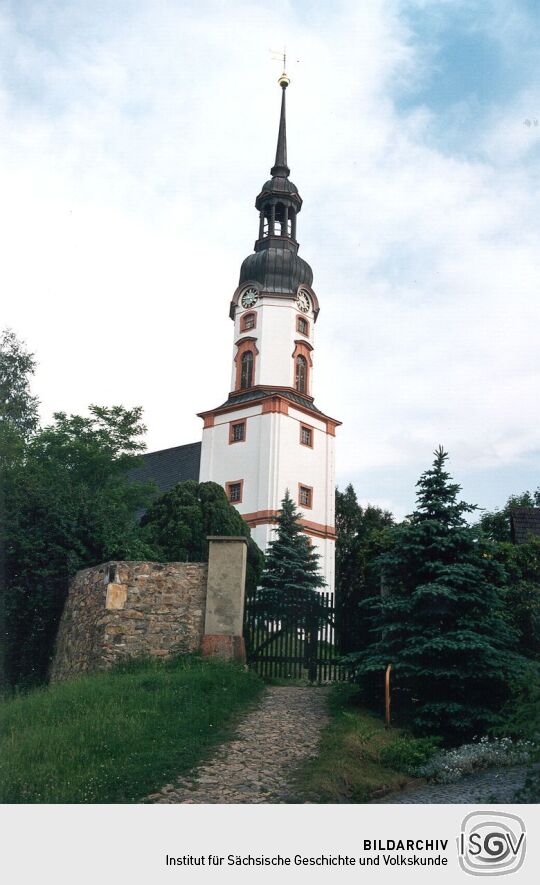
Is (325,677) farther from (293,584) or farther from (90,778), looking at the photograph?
(293,584)

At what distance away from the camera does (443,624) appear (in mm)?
11930

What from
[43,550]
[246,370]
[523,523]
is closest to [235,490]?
[246,370]

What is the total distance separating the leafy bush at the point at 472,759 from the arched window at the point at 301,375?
33.1 metres

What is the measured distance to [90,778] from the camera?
834 centimetres

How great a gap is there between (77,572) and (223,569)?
2925 mm

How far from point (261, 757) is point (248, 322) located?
35390mm

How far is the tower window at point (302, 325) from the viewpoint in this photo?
4362 cm

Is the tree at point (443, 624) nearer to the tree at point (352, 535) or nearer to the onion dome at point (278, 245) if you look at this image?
the tree at point (352, 535)

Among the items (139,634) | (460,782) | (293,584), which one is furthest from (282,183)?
(460,782)

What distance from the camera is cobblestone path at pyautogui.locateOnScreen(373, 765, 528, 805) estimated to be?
8.23m

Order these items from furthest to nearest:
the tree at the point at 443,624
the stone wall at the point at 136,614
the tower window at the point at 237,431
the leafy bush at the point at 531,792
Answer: the tower window at the point at 237,431
the stone wall at the point at 136,614
the tree at the point at 443,624
the leafy bush at the point at 531,792

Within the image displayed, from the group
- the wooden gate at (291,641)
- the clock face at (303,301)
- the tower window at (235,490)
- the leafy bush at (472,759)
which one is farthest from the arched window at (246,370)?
the leafy bush at (472,759)
